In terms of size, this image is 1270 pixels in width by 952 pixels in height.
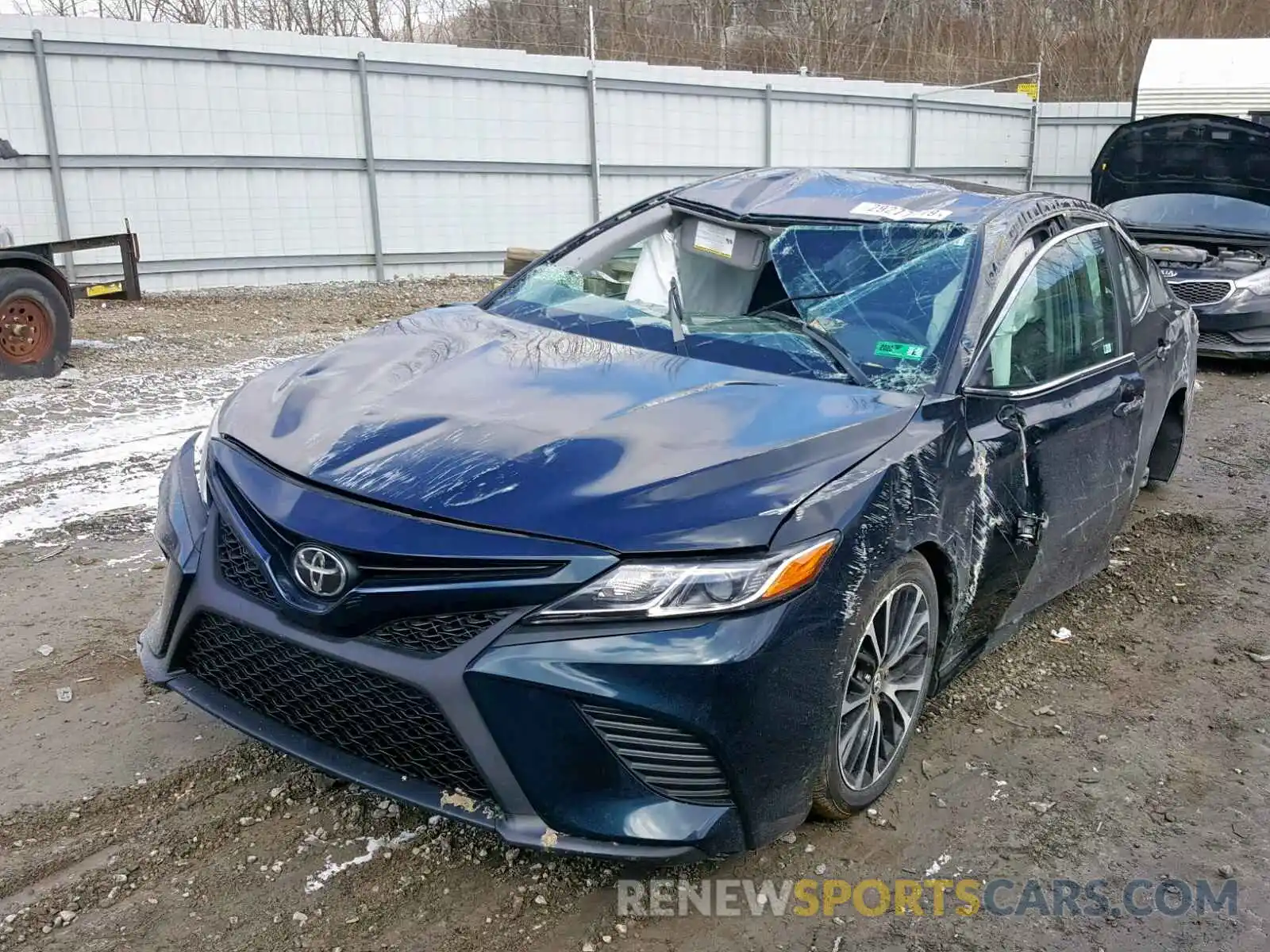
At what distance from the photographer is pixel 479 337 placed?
3.50 m

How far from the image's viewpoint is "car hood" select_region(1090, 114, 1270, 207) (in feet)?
33.1

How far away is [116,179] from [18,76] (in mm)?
1317

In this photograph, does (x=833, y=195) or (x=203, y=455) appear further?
(x=833, y=195)

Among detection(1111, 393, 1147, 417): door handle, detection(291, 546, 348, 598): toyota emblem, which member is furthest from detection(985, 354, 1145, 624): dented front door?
detection(291, 546, 348, 598): toyota emblem

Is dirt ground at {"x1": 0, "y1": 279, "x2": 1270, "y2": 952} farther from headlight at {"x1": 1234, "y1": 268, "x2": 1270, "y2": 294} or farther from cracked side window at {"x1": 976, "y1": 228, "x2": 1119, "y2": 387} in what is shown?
headlight at {"x1": 1234, "y1": 268, "x2": 1270, "y2": 294}

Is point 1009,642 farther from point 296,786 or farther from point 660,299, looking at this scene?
point 296,786

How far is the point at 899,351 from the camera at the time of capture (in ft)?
10.9

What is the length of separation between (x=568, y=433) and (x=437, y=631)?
0.61 meters

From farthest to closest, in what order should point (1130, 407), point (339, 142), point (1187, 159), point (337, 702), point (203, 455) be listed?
point (339, 142)
point (1187, 159)
point (1130, 407)
point (203, 455)
point (337, 702)

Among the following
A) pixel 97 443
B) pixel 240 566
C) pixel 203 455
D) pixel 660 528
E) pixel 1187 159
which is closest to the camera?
pixel 660 528

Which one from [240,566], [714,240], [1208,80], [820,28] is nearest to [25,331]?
[714,240]

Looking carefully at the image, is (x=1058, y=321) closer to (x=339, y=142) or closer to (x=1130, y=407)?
(x=1130, y=407)

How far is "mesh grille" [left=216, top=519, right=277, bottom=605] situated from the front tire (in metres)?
1.36

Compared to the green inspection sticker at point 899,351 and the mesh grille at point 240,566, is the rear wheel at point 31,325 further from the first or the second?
the green inspection sticker at point 899,351
